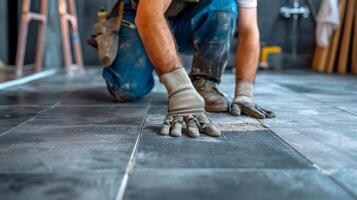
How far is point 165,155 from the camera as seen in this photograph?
1086mm

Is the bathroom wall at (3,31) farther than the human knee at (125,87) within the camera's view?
Yes

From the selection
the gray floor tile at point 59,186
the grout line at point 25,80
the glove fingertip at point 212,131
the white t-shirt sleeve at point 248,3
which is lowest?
the grout line at point 25,80

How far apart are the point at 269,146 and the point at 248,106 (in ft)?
1.72

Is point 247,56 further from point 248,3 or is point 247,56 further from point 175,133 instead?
point 175,133

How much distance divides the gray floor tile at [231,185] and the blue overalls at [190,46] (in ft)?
3.53

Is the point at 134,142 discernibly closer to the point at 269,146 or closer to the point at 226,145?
the point at 226,145

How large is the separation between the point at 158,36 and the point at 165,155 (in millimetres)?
485

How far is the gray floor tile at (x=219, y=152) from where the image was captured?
1.01 metres

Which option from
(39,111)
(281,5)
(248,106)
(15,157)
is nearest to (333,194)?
(15,157)

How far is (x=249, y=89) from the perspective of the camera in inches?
71.9

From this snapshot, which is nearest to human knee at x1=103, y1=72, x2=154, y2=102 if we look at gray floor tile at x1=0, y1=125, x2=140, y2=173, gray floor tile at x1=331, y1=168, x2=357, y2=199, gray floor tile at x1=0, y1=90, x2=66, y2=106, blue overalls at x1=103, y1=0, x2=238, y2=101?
blue overalls at x1=103, y1=0, x2=238, y2=101

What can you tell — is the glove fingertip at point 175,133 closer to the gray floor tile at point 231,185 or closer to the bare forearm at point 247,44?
the gray floor tile at point 231,185

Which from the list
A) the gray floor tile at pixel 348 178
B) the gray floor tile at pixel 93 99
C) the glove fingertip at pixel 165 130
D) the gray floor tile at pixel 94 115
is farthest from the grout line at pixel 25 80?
the gray floor tile at pixel 348 178

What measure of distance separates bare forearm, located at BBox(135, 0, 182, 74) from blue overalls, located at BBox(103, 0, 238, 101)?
1.85 ft
